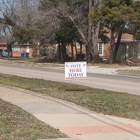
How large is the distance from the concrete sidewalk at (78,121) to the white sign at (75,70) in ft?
4.94

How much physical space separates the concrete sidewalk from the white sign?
1.51m

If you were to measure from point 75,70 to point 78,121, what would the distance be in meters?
4.31

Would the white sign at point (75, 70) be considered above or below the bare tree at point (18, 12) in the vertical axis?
below

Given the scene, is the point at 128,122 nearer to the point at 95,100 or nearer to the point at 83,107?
the point at 83,107

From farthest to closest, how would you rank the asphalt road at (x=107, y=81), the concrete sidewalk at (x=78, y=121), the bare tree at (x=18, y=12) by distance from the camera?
the bare tree at (x=18, y=12)
the asphalt road at (x=107, y=81)
the concrete sidewalk at (x=78, y=121)

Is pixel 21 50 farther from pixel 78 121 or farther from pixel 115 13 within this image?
pixel 78 121

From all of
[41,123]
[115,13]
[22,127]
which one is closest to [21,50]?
[115,13]

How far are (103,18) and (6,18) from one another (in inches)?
878

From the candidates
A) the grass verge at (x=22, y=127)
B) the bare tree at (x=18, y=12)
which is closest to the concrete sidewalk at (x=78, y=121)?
the grass verge at (x=22, y=127)

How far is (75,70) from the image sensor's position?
1192 centimetres

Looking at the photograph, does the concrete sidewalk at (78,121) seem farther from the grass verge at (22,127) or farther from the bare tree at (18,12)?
the bare tree at (18,12)

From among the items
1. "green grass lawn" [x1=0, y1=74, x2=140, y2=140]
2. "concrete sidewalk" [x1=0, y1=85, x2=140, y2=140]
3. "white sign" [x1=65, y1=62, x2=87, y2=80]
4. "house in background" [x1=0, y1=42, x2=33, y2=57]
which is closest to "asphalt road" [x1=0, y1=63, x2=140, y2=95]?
"white sign" [x1=65, y1=62, x2=87, y2=80]

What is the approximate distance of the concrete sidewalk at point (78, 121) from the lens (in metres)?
6.74

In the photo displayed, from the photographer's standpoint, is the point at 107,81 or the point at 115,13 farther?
the point at 115,13
